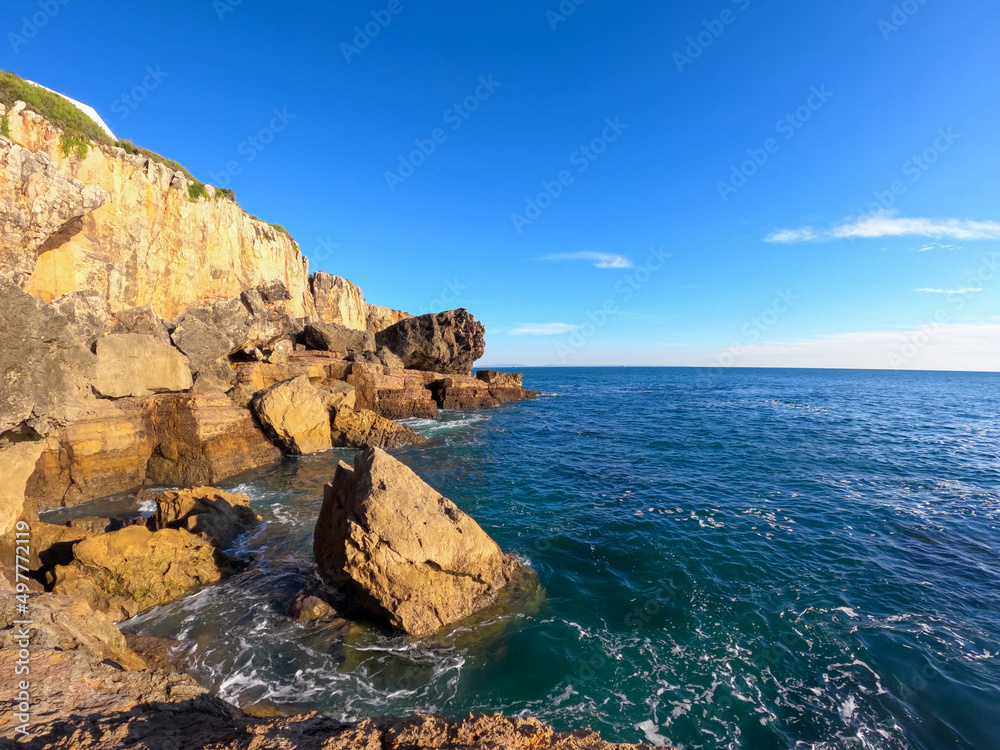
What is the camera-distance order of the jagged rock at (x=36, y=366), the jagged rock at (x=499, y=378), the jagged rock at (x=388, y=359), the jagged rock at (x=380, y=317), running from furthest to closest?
1. the jagged rock at (x=380, y=317)
2. the jagged rock at (x=499, y=378)
3. the jagged rock at (x=388, y=359)
4. the jagged rock at (x=36, y=366)

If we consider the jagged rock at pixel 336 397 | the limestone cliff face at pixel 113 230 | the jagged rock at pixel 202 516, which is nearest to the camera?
the jagged rock at pixel 202 516

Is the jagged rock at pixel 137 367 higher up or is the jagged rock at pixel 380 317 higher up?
the jagged rock at pixel 380 317

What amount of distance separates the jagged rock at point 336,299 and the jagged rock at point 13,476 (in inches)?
1866

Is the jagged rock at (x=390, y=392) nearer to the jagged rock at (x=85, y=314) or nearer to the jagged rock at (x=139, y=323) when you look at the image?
the jagged rock at (x=139, y=323)

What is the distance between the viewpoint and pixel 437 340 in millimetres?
39656

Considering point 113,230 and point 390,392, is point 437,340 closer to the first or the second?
point 390,392

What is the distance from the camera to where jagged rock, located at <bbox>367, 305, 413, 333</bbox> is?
242ft

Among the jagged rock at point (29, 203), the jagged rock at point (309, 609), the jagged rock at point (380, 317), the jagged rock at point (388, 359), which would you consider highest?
the jagged rock at point (380, 317)

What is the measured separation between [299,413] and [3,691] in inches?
634

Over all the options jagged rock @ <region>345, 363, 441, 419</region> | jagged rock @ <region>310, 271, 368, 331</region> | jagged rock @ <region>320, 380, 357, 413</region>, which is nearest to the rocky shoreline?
jagged rock @ <region>320, 380, 357, 413</region>

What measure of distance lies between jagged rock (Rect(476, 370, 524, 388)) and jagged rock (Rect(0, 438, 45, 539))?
3448 cm

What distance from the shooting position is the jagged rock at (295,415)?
1783 centimetres

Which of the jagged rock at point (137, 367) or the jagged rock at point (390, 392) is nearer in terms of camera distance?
the jagged rock at point (137, 367)

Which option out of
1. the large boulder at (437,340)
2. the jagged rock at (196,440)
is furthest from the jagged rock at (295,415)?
the large boulder at (437,340)
